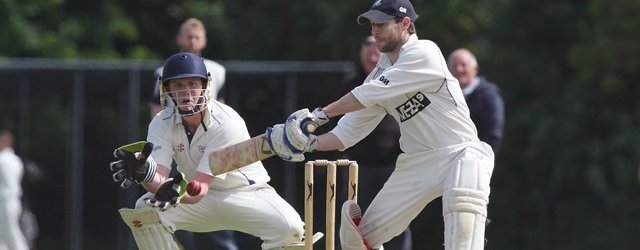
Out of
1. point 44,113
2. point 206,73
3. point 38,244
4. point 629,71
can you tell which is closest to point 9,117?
point 44,113

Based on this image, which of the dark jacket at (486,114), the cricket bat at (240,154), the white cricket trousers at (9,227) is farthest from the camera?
the white cricket trousers at (9,227)

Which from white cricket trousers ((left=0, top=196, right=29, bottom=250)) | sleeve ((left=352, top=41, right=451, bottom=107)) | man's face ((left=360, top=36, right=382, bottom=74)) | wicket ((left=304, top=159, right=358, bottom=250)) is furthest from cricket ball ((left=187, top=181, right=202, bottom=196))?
white cricket trousers ((left=0, top=196, right=29, bottom=250))

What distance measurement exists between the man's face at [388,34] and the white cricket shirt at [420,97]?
5 cm

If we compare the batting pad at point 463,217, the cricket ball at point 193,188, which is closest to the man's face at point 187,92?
the cricket ball at point 193,188

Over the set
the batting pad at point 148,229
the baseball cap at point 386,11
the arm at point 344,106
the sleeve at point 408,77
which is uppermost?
the baseball cap at point 386,11

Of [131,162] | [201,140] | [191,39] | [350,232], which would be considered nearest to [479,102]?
[191,39]

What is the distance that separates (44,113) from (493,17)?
5.38 m

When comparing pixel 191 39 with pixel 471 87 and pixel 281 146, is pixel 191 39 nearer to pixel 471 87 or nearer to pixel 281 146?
pixel 471 87

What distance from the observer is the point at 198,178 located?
671 centimetres

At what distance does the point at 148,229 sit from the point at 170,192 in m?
0.44

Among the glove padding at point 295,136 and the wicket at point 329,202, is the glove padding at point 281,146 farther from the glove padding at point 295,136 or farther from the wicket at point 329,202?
the wicket at point 329,202

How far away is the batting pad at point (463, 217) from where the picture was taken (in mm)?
6465

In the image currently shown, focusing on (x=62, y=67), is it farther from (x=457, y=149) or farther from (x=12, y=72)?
(x=457, y=149)

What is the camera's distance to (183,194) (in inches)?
256
